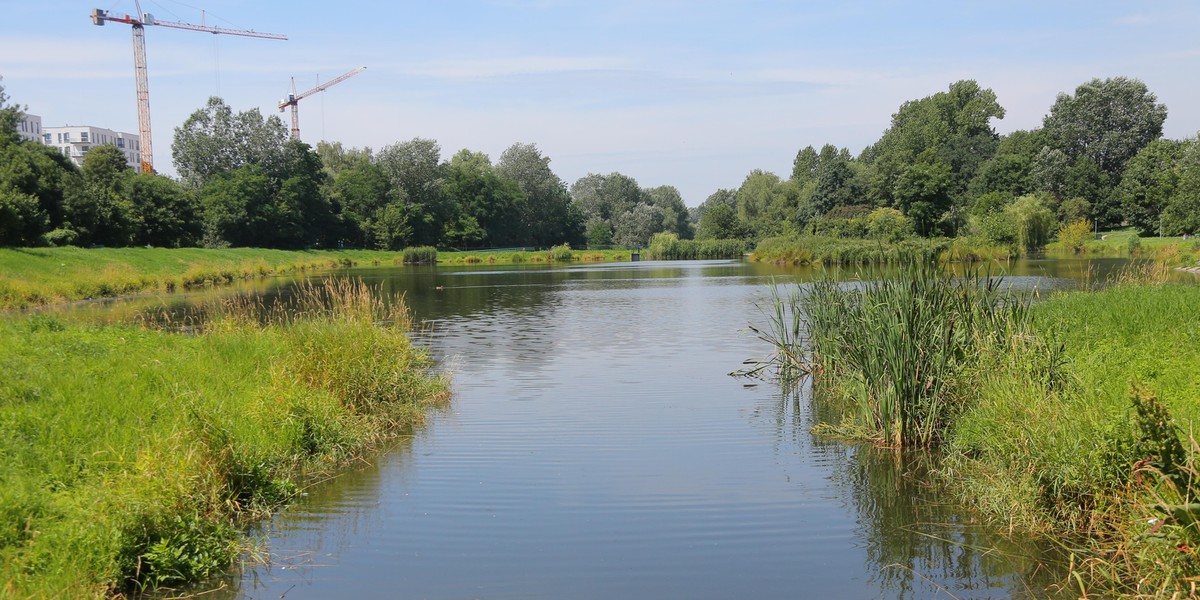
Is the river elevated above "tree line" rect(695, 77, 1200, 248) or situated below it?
below

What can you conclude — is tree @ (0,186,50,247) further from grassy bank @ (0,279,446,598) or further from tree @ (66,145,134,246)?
grassy bank @ (0,279,446,598)

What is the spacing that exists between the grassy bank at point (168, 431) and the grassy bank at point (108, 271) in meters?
18.3

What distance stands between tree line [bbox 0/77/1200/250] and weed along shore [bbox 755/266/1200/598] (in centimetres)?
3819

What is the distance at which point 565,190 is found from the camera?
130 m

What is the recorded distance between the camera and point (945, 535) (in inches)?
333

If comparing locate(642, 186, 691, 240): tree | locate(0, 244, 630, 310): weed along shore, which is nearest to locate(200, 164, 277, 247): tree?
locate(0, 244, 630, 310): weed along shore

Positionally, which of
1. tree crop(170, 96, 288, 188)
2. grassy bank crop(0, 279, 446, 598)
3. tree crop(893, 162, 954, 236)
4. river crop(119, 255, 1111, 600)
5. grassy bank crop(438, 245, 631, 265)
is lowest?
river crop(119, 255, 1111, 600)

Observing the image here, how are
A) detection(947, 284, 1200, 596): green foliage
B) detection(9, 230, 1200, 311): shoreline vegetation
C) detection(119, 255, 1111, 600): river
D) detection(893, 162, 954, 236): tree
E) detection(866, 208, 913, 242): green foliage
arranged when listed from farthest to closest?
1. detection(893, 162, 954, 236): tree
2. detection(866, 208, 913, 242): green foliage
3. detection(9, 230, 1200, 311): shoreline vegetation
4. detection(119, 255, 1111, 600): river
5. detection(947, 284, 1200, 596): green foliage

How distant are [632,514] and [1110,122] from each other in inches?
3949

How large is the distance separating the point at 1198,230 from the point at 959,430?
6085 cm

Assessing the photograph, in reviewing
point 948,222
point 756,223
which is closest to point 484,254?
point 756,223

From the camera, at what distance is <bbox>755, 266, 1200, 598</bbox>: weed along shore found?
6129 mm

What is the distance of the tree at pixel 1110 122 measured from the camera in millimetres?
89562

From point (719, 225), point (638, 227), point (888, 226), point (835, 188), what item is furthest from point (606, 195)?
point (888, 226)
